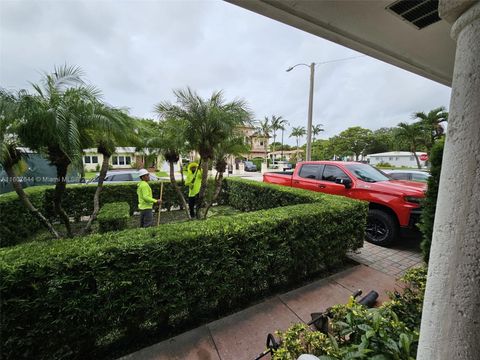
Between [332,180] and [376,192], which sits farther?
[332,180]

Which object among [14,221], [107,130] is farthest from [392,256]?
[14,221]

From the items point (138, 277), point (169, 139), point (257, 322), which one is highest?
point (169, 139)

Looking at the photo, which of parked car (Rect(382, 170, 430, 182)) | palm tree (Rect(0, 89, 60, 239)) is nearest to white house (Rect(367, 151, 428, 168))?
parked car (Rect(382, 170, 430, 182))

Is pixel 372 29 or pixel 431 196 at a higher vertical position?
pixel 372 29

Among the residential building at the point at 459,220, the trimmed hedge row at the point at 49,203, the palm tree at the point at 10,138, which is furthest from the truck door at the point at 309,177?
the palm tree at the point at 10,138

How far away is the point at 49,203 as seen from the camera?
664cm

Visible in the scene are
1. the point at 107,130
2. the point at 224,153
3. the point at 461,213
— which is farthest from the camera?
the point at 224,153

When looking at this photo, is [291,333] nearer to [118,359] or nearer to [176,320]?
[176,320]

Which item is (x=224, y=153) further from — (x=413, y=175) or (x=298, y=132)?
(x=298, y=132)

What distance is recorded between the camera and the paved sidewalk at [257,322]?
2244 millimetres

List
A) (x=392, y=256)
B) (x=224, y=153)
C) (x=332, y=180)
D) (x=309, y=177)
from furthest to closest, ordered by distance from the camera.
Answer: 1. (x=309, y=177)
2. (x=224, y=153)
3. (x=332, y=180)
4. (x=392, y=256)

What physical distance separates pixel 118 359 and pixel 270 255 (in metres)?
2.13

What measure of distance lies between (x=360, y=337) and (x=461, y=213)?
1.55 m

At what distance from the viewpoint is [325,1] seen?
2.17m
